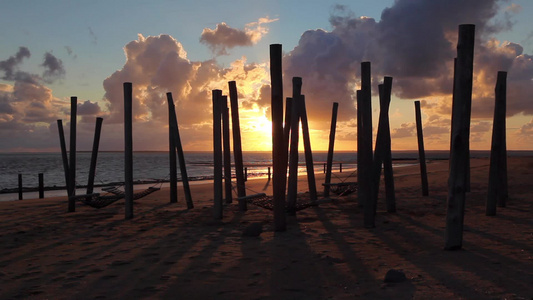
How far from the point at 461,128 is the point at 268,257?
11.2ft

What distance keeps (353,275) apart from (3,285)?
4.37 m

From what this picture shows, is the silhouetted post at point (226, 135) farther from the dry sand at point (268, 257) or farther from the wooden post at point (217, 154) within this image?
the dry sand at point (268, 257)

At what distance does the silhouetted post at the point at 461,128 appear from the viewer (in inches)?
238

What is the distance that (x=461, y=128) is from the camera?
608 centimetres

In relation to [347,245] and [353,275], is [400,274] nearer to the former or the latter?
A: [353,275]

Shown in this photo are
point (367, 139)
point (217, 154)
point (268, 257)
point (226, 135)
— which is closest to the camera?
point (268, 257)

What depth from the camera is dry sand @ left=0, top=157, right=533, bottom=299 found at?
15.6ft

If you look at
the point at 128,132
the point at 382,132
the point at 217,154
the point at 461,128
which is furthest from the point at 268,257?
the point at 128,132

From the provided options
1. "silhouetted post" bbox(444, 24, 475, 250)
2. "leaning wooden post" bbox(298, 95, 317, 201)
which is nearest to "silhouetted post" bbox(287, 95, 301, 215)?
"leaning wooden post" bbox(298, 95, 317, 201)

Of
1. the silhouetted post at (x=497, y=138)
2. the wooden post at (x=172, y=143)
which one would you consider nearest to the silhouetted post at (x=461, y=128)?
the silhouetted post at (x=497, y=138)

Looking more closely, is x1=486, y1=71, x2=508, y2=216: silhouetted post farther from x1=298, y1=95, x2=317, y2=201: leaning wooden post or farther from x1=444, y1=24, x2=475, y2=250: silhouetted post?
x1=298, y1=95, x2=317, y2=201: leaning wooden post

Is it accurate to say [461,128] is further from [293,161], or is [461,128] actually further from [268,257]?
[293,161]

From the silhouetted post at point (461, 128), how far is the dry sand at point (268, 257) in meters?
0.64

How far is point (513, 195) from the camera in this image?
12359 mm
